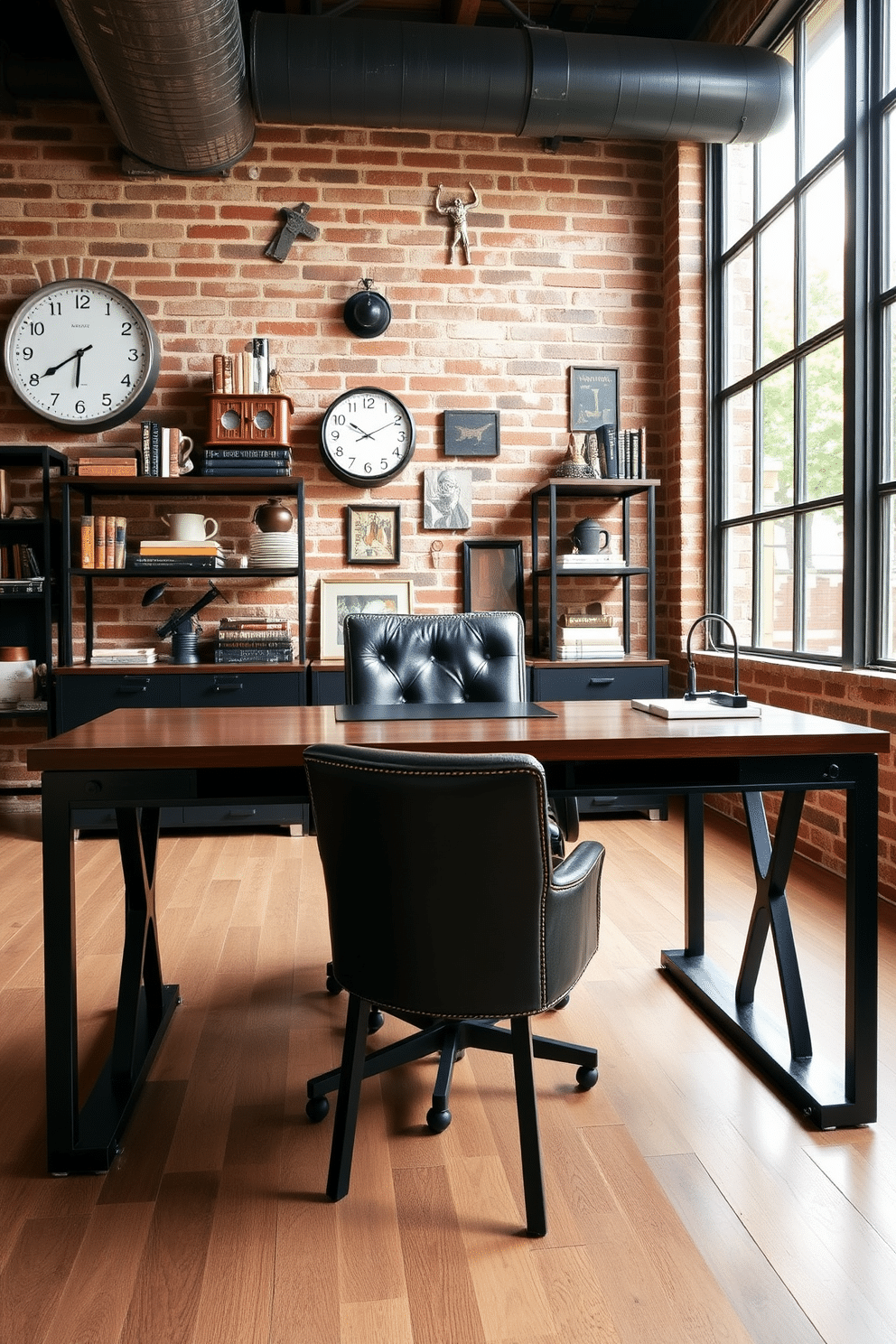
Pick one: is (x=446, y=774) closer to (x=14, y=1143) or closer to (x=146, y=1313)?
(x=146, y=1313)

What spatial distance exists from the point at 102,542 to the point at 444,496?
1.61 metres

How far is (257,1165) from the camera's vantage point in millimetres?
1752

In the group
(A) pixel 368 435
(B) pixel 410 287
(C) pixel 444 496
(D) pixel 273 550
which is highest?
(B) pixel 410 287

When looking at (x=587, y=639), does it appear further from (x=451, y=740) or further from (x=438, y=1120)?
(x=438, y=1120)

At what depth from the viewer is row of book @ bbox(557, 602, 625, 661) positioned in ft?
14.5

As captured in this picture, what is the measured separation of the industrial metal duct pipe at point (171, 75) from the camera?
3127mm

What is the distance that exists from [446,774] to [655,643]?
3685 millimetres

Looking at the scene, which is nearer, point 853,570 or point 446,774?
point 446,774

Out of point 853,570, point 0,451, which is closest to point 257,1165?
point 853,570

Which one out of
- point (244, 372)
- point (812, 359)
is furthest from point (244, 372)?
point (812, 359)

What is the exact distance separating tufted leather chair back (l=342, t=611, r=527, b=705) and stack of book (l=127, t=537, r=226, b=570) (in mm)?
1704

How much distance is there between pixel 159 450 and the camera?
4.25m

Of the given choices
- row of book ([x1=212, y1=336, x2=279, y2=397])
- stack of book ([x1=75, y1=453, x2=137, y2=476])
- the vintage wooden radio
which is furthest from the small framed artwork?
stack of book ([x1=75, y1=453, x2=137, y2=476])

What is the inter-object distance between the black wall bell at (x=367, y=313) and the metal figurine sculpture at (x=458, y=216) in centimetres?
44
